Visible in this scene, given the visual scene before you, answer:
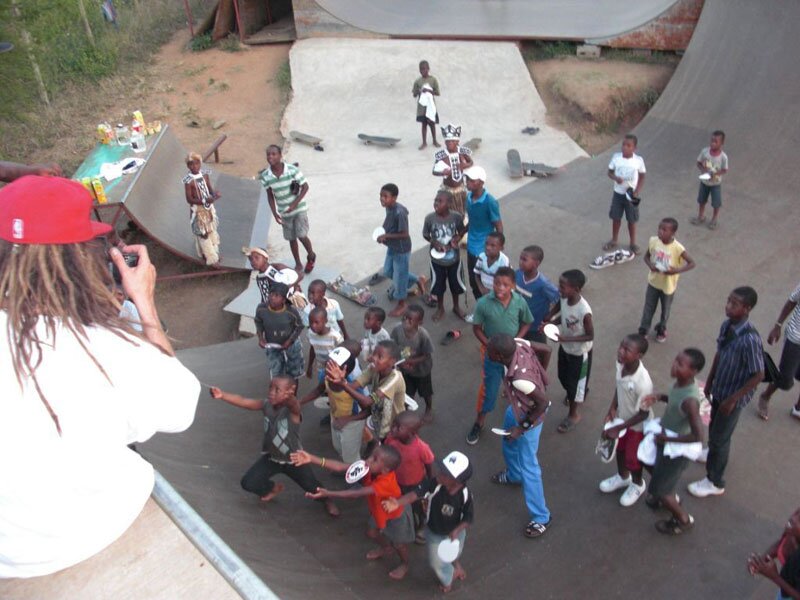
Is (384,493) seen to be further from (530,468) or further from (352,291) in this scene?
(352,291)

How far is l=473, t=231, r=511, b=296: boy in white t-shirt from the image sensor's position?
19.1 ft

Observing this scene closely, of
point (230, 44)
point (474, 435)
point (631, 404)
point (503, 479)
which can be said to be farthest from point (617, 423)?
point (230, 44)

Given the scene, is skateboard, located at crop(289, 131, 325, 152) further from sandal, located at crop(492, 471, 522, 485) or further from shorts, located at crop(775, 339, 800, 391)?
shorts, located at crop(775, 339, 800, 391)

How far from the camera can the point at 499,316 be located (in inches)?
206

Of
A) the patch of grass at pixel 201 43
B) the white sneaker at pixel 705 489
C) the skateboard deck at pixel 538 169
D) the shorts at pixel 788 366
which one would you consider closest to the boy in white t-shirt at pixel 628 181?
the skateboard deck at pixel 538 169

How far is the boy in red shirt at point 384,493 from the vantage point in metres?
3.90

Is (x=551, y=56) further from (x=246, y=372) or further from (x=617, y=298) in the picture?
(x=246, y=372)

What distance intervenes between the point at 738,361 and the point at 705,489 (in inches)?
41.0

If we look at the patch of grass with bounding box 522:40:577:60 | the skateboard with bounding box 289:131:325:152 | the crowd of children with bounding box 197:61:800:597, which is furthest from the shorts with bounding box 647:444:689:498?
the patch of grass with bounding box 522:40:577:60

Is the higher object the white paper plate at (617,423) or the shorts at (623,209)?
the white paper plate at (617,423)

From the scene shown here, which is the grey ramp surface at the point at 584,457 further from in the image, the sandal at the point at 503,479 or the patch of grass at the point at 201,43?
the patch of grass at the point at 201,43

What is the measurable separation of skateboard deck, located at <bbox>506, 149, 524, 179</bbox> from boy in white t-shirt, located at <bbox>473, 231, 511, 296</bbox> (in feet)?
15.6

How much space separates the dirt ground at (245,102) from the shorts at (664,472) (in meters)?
5.93

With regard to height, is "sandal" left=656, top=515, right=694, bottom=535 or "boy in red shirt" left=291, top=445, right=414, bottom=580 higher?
"boy in red shirt" left=291, top=445, right=414, bottom=580
